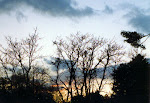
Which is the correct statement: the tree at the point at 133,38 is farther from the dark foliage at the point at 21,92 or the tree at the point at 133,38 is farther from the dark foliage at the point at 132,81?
the dark foliage at the point at 21,92

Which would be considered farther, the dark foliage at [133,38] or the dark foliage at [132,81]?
the dark foliage at [132,81]

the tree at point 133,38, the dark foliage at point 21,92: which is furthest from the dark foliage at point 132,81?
the tree at point 133,38

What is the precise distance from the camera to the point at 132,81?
2628 centimetres

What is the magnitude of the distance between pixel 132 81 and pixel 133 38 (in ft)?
77.5

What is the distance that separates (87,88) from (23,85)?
64.5ft

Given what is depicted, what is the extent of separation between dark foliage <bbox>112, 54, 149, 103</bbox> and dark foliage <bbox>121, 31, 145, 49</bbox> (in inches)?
881

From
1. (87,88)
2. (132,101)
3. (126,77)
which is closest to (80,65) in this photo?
(87,88)

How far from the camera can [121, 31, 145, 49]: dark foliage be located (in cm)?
586

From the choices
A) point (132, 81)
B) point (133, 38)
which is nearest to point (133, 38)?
point (133, 38)

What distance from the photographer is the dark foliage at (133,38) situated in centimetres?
586

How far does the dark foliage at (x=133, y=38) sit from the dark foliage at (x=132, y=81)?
22.4 meters

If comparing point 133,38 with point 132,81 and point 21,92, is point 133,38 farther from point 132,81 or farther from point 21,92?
point 21,92

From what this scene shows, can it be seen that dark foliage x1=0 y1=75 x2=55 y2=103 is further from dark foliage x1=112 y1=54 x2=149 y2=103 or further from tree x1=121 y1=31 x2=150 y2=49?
tree x1=121 y1=31 x2=150 y2=49

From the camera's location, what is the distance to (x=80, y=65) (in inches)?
1096
